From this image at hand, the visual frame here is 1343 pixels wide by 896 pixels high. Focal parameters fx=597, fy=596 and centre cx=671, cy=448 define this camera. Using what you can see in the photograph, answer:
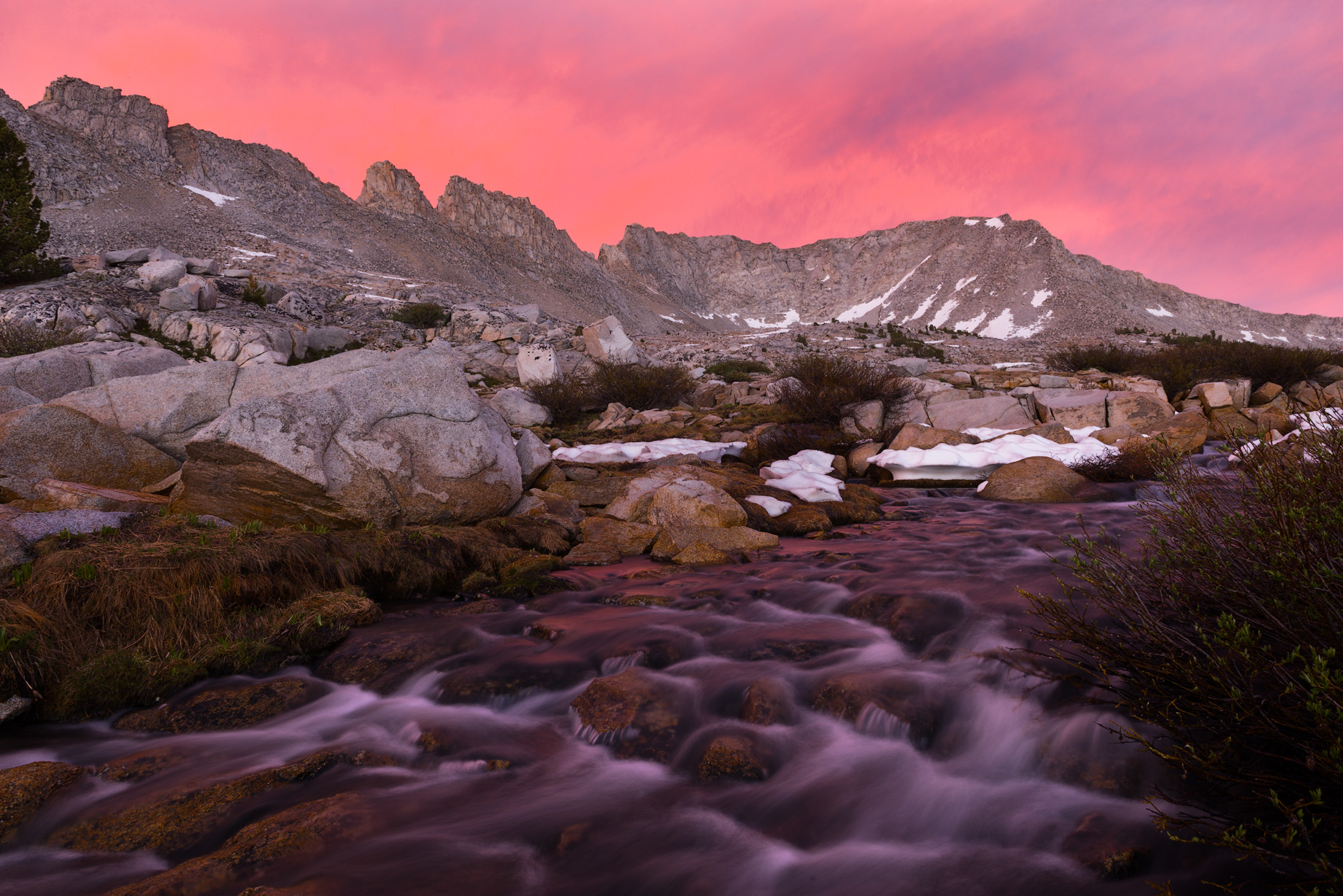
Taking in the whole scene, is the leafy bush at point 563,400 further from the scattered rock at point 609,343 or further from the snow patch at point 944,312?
the snow patch at point 944,312

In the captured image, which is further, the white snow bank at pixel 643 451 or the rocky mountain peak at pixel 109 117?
the rocky mountain peak at pixel 109 117

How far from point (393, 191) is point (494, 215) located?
51.2ft

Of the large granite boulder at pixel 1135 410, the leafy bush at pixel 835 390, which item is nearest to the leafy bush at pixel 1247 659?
the leafy bush at pixel 835 390

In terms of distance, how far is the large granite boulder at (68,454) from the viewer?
6.12 m

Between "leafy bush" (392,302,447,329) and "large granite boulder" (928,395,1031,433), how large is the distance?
21.9 meters

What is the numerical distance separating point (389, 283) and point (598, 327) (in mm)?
27359

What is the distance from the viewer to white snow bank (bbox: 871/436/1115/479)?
1050 centimetres

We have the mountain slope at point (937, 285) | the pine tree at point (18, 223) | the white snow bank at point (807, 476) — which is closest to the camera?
the white snow bank at point (807, 476)

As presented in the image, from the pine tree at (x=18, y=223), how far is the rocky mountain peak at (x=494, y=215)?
6916 cm

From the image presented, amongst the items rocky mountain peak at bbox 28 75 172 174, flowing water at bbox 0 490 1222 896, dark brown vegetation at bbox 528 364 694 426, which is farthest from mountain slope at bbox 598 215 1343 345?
rocky mountain peak at bbox 28 75 172 174

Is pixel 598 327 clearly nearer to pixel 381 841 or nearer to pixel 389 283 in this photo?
pixel 381 841

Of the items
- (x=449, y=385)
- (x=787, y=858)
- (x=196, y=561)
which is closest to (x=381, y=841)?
(x=787, y=858)

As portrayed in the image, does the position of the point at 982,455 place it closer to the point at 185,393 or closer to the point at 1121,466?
the point at 1121,466

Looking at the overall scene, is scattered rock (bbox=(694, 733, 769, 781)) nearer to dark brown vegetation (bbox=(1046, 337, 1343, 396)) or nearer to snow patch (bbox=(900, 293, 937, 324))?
dark brown vegetation (bbox=(1046, 337, 1343, 396))
